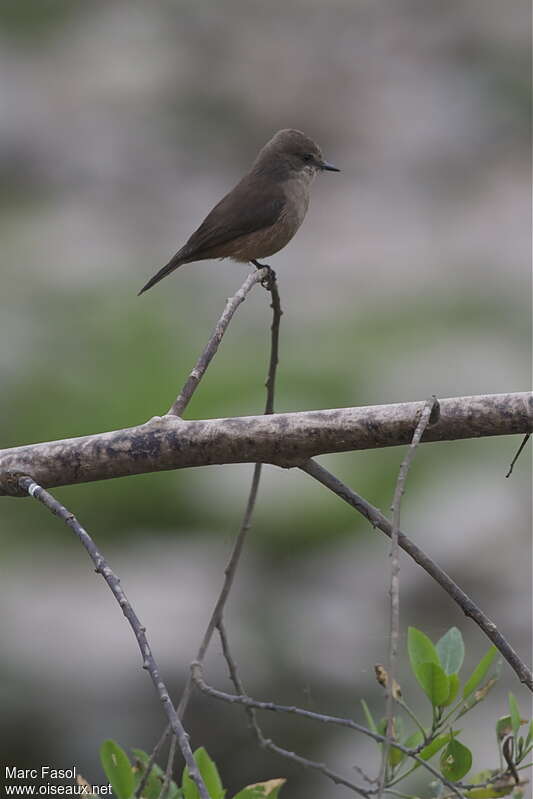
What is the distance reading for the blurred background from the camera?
18.6ft

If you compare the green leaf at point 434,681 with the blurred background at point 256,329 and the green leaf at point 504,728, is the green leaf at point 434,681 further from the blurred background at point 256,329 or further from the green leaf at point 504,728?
the blurred background at point 256,329

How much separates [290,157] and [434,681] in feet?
10.0

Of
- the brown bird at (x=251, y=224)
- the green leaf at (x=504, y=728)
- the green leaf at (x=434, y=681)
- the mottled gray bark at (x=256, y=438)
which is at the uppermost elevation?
the brown bird at (x=251, y=224)

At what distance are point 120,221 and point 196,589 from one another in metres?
6.82

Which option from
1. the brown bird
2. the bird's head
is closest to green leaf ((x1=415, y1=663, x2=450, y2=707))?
the brown bird

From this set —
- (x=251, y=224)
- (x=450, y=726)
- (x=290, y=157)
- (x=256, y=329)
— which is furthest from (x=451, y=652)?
(x=256, y=329)

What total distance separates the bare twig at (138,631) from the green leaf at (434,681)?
0.54 metres

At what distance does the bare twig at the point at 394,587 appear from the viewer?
172cm

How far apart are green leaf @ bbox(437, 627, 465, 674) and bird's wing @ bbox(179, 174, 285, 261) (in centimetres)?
233

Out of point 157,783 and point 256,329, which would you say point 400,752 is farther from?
point 256,329

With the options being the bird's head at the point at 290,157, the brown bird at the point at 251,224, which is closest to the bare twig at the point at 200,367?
the brown bird at the point at 251,224

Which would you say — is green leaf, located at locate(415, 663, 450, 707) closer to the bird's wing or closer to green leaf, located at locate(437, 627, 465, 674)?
green leaf, located at locate(437, 627, 465, 674)

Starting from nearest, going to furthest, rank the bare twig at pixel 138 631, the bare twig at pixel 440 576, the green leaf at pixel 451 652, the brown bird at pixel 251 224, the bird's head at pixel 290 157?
the bare twig at pixel 138 631 < the bare twig at pixel 440 576 < the green leaf at pixel 451 652 < the brown bird at pixel 251 224 < the bird's head at pixel 290 157

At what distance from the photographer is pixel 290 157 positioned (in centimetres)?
489
